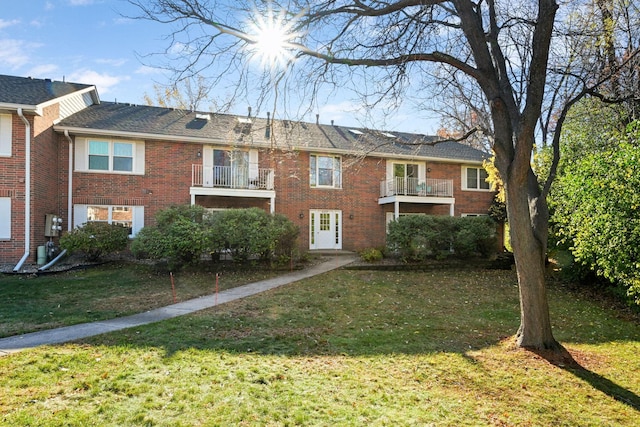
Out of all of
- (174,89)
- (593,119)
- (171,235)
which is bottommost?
(171,235)

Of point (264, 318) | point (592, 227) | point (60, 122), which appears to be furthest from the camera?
point (60, 122)

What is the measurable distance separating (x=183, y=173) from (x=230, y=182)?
6.44 feet

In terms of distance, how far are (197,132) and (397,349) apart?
1347 cm

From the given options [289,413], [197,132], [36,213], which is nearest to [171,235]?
[36,213]

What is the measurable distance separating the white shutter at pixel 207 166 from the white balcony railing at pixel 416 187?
8220 millimetres

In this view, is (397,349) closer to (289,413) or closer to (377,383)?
(377,383)

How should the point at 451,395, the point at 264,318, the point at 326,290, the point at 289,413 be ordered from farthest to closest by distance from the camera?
the point at 326,290
the point at 264,318
the point at 451,395
the point at 289,413

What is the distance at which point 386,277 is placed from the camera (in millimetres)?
13086

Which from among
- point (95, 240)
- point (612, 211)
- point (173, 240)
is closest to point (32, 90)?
point (95, 240)

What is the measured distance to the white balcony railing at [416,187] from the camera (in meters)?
18.9

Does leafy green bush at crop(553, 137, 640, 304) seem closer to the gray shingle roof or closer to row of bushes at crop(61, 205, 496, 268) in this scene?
row of bushes at crop(61, 205, 496, 268)

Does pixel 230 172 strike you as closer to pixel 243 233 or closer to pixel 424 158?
pixel 243 233

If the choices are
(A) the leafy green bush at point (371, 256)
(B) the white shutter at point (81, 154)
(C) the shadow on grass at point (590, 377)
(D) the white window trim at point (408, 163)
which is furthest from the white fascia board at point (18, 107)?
(C) the shadow on grass at point (590, 377)

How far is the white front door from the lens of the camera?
18.4m
